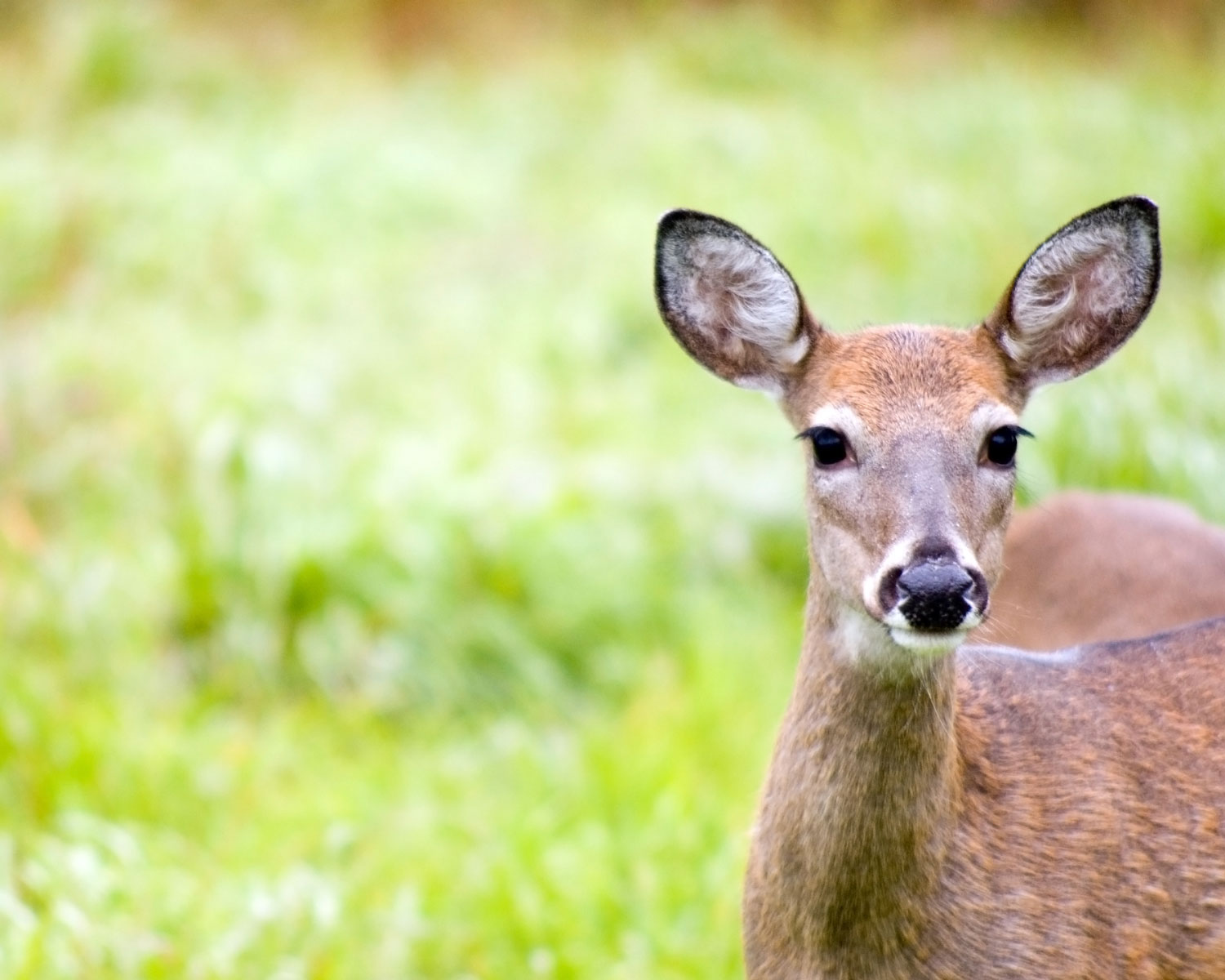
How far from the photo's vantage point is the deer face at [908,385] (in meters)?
2.77

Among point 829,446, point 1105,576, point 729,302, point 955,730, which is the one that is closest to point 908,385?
point 829,446

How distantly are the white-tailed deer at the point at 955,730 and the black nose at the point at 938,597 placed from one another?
63 mm

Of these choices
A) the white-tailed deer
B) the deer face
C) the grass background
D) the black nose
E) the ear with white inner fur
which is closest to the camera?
the black nose

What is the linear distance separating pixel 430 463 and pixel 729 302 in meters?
3.70

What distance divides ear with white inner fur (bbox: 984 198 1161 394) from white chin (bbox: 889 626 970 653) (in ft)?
2.16

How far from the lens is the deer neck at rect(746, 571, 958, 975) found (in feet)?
9.73

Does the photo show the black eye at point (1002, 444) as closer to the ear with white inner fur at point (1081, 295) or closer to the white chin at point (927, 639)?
the ear with white inner fur at point (1081, 295)

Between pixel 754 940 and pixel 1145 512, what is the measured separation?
1638 millimetres

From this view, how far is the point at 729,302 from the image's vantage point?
3281 mm

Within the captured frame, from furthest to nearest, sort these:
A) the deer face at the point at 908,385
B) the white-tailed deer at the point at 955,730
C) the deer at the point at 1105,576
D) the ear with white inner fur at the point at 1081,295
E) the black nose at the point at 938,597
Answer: the deer at the point at 1105,576
the ear with white inner fur at the point at 1081,295
the white-tailed deer at the point at 955,730
the deer face at the point at 908,385
the black nose at the point at 938,597

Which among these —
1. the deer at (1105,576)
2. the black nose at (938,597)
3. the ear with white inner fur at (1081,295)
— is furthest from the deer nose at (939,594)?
the deer at (1105,576)

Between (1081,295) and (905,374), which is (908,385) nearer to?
(905,374)

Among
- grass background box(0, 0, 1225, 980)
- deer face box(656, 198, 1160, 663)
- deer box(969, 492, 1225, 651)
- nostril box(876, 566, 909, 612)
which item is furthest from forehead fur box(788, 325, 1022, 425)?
grass background box(0, 0, 1225, 980)

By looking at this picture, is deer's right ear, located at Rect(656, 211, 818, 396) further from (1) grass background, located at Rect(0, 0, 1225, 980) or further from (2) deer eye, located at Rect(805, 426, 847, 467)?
(1) grass background, located at Rect(0, 0, 1225, 980)
